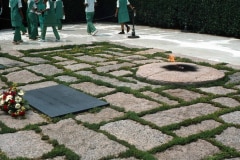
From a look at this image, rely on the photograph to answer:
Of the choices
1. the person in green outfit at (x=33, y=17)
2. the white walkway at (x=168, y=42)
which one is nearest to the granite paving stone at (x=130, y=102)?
the white walkway at (x=168, y=42)

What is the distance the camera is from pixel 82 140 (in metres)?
3.84

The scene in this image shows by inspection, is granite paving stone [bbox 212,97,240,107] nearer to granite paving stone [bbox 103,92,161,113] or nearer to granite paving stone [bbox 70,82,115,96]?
granite paving stone [bbox 103,92,161,113]

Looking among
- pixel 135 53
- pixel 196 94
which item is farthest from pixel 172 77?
pixel 135 53

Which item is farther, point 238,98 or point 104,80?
point 104,80

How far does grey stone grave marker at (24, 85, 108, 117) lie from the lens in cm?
468

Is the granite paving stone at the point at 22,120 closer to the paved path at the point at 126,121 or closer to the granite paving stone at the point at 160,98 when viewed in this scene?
the paved path at the point at 126,121

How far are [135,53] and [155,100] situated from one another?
11.6 ft

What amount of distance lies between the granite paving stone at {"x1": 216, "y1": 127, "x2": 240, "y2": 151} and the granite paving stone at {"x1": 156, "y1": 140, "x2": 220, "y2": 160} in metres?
0.17

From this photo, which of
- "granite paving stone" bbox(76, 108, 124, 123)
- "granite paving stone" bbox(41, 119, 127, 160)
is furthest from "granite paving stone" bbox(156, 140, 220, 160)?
"granite paving stone" bbox(76, 108, 124, 123)

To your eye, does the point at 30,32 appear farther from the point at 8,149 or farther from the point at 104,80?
the point at 8,149

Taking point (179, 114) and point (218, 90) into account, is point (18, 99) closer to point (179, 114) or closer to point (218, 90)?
point (179, 114)


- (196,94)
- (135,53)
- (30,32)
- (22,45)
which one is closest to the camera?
(196,94)

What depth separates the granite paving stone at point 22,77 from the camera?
623cm

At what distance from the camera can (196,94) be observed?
5.33 metres
